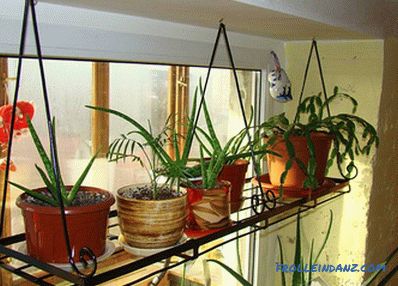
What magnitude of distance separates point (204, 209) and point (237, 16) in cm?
41

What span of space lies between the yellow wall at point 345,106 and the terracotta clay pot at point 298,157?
29 cm

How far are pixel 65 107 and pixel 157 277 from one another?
555 mm

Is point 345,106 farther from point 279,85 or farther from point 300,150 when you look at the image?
point 300,150

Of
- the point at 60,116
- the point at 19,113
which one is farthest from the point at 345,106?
the point at 19,113

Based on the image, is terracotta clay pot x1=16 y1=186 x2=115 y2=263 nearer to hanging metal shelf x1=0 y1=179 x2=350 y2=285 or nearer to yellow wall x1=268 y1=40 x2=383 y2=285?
hanging metal shelf x1=0 y1=179 x2=350 y2=285

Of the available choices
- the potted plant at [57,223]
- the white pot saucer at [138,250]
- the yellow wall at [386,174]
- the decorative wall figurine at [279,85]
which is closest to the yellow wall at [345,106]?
the yellow wall at [386,174]

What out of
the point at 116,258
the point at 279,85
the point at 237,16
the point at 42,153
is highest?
the point at 237,16

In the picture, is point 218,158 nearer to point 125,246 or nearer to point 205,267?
point 125,246

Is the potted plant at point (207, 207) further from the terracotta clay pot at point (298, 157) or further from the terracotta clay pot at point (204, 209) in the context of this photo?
the terracotta clay pot at point (298, 157)

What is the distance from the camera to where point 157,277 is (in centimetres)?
138

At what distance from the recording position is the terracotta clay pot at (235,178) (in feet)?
3.66

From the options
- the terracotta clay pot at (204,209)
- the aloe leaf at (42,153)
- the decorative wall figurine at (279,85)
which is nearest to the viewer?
the aloe leaf at (42,153)

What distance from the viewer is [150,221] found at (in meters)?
0.83

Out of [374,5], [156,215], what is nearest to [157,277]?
[156,215]
